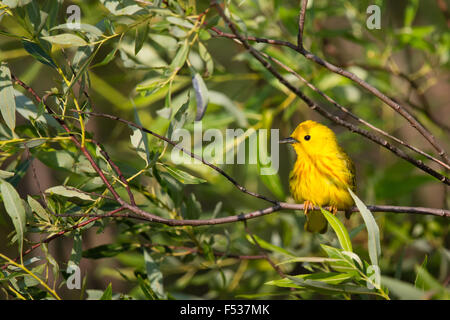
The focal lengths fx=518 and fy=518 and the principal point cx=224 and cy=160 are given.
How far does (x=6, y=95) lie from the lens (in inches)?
56.9

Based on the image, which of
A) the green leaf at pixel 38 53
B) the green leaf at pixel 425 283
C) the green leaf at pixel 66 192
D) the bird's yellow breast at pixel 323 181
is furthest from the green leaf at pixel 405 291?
the green leaf at pixel 38 53

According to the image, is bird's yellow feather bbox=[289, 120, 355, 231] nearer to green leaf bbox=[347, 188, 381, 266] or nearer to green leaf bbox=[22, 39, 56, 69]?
green leaf bbox=[347, 188, 381, 266]

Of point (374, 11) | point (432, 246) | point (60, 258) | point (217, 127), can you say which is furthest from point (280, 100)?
point (60, 258)

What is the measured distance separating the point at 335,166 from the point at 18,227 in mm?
1592

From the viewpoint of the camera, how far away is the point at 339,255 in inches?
59.8

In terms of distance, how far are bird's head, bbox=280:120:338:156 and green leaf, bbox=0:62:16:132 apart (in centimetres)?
147

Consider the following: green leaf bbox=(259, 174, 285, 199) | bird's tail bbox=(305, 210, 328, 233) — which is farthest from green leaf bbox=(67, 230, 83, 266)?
bird's tail bbox=(305, 210, 328, 233)

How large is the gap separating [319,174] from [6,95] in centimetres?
152

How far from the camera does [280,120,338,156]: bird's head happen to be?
2619mm

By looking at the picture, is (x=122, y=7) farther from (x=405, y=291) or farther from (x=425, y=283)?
(x=425, y=283)

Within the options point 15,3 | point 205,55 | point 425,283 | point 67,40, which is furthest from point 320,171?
point 15,3

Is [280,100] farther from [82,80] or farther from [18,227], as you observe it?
[18,227]

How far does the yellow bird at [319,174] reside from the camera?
240cm

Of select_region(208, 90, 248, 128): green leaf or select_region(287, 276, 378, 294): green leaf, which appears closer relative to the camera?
select_region(287, 276, 378, 294): green leaf
